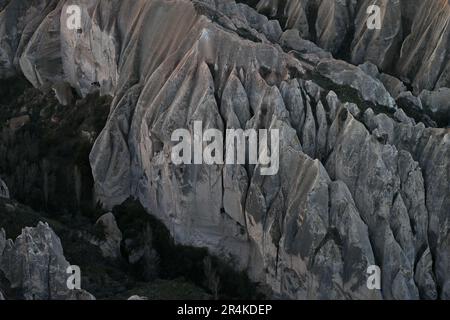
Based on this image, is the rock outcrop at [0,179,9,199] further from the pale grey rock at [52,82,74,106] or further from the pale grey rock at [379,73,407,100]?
the pale grey rock at [379,73,407,100]

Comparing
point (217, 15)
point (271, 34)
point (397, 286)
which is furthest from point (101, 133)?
point (397, 286)

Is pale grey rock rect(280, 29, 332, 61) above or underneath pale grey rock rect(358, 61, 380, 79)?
above

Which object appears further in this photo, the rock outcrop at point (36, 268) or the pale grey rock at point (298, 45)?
the pale grey rock at point (298, 45)

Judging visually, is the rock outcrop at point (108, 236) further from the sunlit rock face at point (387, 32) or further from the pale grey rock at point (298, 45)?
the sunlit rock face at point (387, 32)

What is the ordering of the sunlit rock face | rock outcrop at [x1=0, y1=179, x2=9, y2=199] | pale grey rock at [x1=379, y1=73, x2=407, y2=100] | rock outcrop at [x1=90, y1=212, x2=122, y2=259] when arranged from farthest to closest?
the sunlit rock face
pale grey rock at [x1=379, y1=73, x2=407, y2=100]
rock outcrop at [x1=0, y1=179, x2=9, y2=199]
rock outcrop at [x1=90, y1=212, x2=122, y2=259]

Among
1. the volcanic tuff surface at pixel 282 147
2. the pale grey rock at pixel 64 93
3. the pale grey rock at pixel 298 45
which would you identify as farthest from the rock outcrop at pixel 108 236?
the pale grey rock at pixel 298 45

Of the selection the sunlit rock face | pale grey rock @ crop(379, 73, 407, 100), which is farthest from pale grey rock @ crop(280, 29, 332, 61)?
the sunlit rock face
